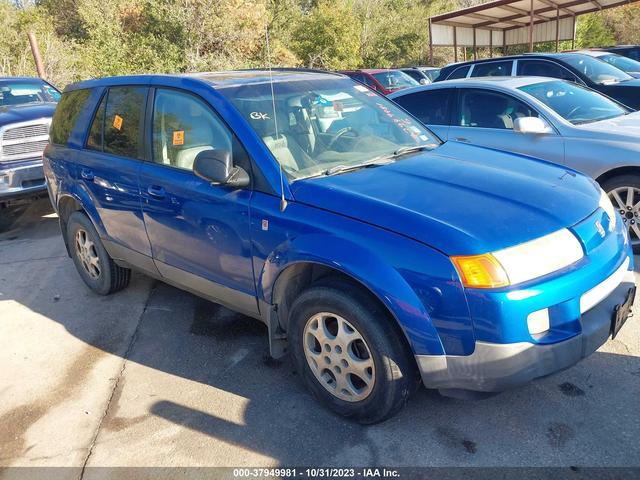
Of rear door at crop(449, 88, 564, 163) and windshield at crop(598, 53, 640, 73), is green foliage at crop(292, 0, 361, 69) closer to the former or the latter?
windshield at crop(598, 53, 640, 73)

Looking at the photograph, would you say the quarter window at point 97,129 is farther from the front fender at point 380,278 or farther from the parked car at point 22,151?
the parked car at point 22,151

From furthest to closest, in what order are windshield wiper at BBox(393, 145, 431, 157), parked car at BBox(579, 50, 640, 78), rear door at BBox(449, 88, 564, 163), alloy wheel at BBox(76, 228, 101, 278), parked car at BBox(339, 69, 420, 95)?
parked car at BBox(339, 69, 420, 95), parked car at BBox(579, 50, 640, 78), rear door at BBox(449, 88, 564, 163), alloy wheel at BBox(76, 228, 101, 278), windshield wiper at BBox(393, 145, 431, 157)

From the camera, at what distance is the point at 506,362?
2334 mm

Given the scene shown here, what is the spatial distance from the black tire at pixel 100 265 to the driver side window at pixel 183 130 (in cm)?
128

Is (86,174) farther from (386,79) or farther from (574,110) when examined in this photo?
(386,79)

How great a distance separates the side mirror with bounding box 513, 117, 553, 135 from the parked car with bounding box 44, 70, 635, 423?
1471mm

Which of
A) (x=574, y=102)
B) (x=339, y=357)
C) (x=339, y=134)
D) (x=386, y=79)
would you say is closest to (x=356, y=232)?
(x=339, y=357)

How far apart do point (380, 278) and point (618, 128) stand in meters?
3.69

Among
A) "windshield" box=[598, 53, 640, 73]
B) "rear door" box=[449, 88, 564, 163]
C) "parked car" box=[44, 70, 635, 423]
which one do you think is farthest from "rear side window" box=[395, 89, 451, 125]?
"windshield" box=[598, 53, 640, 73]

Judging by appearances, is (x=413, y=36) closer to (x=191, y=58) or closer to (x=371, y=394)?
(x=191, y=58)

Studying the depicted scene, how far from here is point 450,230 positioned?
241 centimetres

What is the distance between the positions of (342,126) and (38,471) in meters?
2.61

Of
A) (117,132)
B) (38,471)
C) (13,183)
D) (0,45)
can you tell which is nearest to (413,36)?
(0,45)

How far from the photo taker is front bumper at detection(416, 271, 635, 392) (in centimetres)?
233
